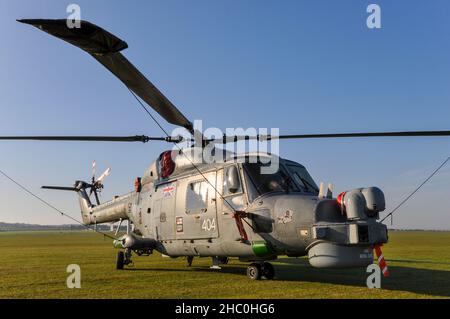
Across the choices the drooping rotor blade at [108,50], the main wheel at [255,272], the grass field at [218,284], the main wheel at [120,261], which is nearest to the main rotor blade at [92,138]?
the drooping rotor blade at [108,50]

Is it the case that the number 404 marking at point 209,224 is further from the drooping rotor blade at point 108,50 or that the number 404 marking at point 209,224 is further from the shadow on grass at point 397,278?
the drooping rotor blade at point 108,50

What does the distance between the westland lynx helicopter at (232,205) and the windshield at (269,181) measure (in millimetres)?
23

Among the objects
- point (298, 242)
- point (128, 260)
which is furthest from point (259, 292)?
point (128, 260)

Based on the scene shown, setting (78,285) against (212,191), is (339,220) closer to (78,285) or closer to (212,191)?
(212,191)

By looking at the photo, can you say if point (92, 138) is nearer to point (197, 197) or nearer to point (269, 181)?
Answer: point (197, 197)

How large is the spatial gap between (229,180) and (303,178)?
5.73ft

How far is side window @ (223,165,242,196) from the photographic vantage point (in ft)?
33.1

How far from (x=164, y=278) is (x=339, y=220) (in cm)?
514

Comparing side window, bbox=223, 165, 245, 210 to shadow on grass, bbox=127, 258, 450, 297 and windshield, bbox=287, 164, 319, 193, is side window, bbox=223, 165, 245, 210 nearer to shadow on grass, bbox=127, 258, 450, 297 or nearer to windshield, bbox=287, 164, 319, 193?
windshield, bbox=287, 164, 319, 193

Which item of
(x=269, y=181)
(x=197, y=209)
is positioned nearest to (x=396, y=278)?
(x=269, y=181)

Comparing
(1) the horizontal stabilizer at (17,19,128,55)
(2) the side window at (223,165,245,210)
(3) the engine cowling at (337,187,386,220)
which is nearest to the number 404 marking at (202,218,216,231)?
(2) the side window at (223,165,245,210)

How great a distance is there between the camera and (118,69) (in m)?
6.65

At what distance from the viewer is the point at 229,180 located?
10.2m

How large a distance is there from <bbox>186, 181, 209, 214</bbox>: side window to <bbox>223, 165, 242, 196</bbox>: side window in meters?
0.80
